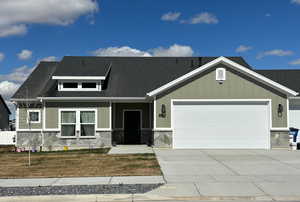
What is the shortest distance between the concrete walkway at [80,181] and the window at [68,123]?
9.94 m

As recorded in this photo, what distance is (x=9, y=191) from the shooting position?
908cm

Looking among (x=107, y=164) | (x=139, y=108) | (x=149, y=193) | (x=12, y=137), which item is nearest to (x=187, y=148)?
(x=139, y=108)

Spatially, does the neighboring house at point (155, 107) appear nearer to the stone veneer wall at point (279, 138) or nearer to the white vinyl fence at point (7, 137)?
the stone veneer wall at point (279, 138)

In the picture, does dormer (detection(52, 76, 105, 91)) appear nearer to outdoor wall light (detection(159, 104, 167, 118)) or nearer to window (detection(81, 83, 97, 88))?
window (detection(81, 83, 97, 88))

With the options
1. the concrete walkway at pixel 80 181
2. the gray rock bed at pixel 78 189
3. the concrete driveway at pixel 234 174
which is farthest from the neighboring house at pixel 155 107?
the gray rock bed at pixel 78 189

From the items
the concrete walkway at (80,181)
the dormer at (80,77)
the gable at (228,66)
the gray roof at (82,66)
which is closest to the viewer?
the concrete walkway at (80,181)

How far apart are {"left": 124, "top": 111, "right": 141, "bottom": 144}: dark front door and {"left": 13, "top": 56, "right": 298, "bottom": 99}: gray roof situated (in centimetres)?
173

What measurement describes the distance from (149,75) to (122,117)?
11.8 feet

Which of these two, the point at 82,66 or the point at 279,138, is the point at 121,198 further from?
the point at 82,66

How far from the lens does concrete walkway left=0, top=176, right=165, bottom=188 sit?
32.4 feet

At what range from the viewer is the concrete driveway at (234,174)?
8.66 meters

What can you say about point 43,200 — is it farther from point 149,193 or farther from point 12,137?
point 12,137

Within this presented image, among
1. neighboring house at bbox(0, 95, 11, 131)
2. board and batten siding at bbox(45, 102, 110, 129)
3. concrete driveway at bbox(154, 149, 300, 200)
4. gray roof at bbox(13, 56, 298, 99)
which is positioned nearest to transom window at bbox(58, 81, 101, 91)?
gray roof at bbox(13, 56, 298, 99)

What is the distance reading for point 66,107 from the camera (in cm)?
2055
